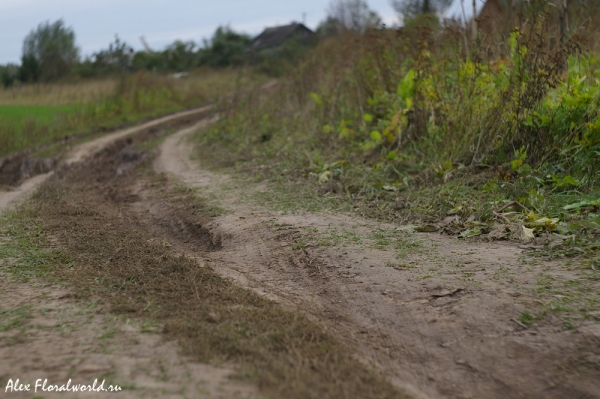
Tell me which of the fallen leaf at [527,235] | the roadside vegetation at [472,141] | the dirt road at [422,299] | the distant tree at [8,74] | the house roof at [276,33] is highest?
the house roof at [276,33]

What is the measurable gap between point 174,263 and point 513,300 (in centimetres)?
233

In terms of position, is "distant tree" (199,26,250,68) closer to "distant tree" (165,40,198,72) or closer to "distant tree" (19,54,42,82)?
"distant tree" (165,40,198,72)

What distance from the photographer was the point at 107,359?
279 cm

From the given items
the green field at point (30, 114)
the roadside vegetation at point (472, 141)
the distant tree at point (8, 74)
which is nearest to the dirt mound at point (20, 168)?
the green field at point (30, 114)

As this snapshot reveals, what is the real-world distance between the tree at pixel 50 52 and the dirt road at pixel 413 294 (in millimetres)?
27887

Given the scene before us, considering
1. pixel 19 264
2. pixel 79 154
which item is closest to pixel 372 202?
pixel 19 264

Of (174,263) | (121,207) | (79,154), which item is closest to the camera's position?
(174,263)

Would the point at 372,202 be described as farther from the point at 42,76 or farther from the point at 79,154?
the point at 42,76

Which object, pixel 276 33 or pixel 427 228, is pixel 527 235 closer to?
pixel 427 228

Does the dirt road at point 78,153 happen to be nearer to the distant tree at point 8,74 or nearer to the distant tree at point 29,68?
the distant tree at point 29,68

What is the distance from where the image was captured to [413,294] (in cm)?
367

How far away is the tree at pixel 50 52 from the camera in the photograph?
1218 inches

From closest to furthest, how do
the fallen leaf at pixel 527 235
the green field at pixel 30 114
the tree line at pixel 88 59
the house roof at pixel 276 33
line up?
the fallen leaf at pixel 527 235, the green field at pixel 30 114, the tree line at pixel 88 59, the house roof at pixel 276 33

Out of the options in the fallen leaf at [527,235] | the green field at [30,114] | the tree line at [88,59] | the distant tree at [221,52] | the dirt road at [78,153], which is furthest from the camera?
the distant tree at [221,52]
